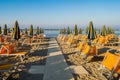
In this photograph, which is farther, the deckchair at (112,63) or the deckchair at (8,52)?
the deckchair at (8,52)

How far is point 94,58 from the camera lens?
9695 millimetres

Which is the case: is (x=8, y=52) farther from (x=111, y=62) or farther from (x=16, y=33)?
(x=111, y=62)

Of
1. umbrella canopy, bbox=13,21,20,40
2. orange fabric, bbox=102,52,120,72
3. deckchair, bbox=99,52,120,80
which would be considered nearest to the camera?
deckchair, bbox=99,52,120,80

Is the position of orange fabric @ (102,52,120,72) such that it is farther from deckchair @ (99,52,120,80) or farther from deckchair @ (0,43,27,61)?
deckchair @ (0,43,27,61)

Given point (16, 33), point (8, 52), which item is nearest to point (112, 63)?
point (8, 52)

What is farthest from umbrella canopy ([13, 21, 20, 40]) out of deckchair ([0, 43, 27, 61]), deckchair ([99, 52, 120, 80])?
deckchair ([99, 52, 120, 80])

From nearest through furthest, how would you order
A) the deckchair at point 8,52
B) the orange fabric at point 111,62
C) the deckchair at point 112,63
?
the deckchair at point 112,63, the orange fabric at point 111,62, the deckchair at point 8,52

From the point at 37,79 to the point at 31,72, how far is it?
90cm

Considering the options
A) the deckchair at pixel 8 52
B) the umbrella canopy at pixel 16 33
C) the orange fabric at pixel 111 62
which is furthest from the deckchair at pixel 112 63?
the umbrella canopy at pixel 16 33

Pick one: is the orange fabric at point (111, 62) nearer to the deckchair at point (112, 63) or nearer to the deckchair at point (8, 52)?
the deckchair at point (112, 63)

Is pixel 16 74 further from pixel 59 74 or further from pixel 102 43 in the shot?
pixel 102 43

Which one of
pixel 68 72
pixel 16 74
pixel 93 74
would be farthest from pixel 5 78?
pixel 93 74

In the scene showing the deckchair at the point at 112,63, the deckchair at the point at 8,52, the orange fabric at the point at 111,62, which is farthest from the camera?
the deckchair at the point at 8,52

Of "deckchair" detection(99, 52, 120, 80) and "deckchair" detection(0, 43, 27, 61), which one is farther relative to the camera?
"deckchair" detection(0, 43, 27, 61)
